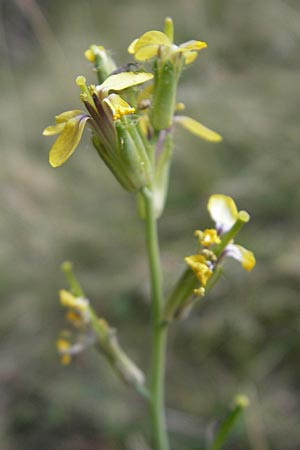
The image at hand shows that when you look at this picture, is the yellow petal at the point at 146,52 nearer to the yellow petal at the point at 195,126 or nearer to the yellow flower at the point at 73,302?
the yellow petal at the point at 195,126

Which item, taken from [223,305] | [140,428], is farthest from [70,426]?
[223,305]

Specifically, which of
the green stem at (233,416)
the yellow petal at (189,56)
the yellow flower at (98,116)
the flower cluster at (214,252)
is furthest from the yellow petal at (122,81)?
the green stem at (233,416)

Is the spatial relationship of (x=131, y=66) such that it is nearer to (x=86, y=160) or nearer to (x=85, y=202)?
(x=85, y=202)

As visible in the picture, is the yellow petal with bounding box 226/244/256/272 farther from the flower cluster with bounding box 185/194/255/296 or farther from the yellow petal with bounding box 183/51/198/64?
the yellow petal with bounding box 183/51/198/64

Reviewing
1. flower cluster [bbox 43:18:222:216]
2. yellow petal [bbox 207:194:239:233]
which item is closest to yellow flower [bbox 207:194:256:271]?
yellow petal [bbox 207:194:239:233]

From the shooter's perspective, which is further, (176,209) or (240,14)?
(240,14)

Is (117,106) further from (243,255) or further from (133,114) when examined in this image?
(243,255)
